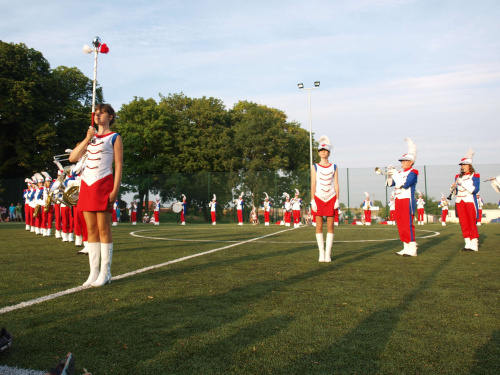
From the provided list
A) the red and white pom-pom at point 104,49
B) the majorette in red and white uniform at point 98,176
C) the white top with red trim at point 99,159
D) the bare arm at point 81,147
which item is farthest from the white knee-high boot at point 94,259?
the red and white pom-pom at point 104,49

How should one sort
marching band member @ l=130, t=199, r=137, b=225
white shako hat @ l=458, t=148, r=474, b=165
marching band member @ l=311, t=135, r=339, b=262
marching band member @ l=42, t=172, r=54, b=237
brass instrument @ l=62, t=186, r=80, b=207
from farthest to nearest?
marching band member @ l=130, t=199, r=137, b=225, marching band member @ l=42, t=172, r=54, b=237, white shako hat @ l=458, t=148, r=474, b=165, brass instrument @ l=62, t=186, r=80, b=207, marching band member @ l=311, t=135, r=339, b=262

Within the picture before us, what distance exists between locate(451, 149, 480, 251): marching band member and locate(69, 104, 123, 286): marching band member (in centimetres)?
841

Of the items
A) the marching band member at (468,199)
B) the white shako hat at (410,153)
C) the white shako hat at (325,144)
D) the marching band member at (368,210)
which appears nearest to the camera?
the white shako hat at (325,144)

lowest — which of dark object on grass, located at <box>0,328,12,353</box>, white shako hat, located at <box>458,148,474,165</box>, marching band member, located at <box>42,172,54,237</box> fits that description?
dark object on grass, located at <box>0,328,12,353</box>

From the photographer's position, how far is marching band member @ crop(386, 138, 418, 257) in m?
9.23

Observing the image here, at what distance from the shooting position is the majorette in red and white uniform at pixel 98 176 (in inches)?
216

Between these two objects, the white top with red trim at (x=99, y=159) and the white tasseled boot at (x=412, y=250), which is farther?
Result: the white tasseled boot at (x=412, y=250)

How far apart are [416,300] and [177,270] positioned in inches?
145

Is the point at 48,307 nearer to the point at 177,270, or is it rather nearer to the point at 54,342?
the point at 54,342

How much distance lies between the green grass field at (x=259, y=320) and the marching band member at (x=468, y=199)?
3.36 meters

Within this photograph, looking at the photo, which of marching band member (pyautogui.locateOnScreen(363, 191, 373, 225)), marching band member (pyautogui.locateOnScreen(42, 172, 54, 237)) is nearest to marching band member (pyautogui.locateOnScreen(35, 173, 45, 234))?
marching band member (pyautogui.locateOnScreen(42, 172, 54, 237))

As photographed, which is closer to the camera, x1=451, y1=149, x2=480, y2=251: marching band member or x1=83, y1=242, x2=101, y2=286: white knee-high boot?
x1=83, y1=242, x2=101, y2=286: white knee-high boot

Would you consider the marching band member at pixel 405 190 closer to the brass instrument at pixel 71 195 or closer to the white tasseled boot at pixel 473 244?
the white tasseled boot at pixel 473 244

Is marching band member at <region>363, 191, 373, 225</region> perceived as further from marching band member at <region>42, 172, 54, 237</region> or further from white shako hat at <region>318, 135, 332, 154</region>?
white shako hat at <region>318, 135, 332, 154</region>
